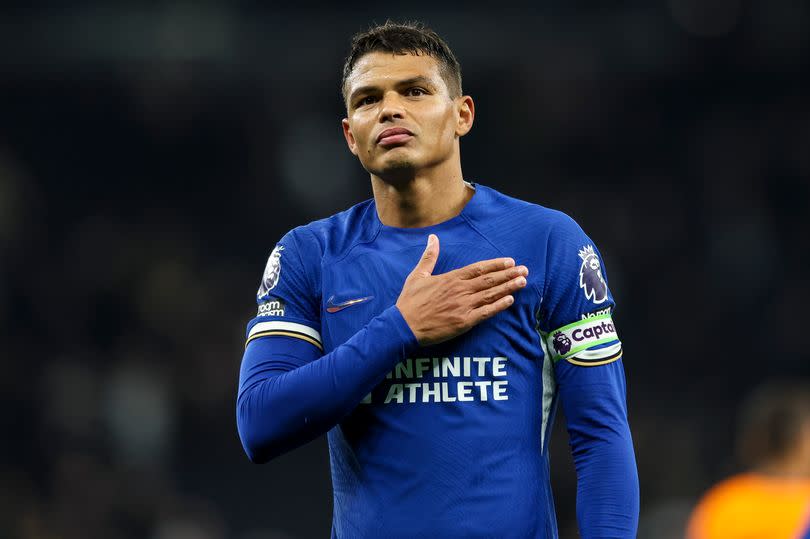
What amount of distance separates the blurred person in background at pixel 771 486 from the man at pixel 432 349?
6.55 feet

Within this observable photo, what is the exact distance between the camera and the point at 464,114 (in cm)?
321

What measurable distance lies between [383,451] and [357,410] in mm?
128

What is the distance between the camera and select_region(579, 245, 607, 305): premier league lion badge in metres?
2.90

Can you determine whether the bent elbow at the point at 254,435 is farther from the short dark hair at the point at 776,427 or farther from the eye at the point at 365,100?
the short dark hair at the point at 776,427

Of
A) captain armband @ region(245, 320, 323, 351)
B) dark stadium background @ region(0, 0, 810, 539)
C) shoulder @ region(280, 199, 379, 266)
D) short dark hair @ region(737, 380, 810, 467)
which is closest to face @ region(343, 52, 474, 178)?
shoulder @ region(280, 199, 379, 266)

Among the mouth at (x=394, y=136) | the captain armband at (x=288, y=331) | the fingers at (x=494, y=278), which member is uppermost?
the mouth at (x=394, y=136)

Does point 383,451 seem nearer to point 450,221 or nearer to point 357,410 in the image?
point 357,410

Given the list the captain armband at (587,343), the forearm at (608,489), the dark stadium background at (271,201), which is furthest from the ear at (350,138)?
the dark stadium background at (271,201)

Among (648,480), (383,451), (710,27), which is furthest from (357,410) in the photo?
Answer: (710,27)

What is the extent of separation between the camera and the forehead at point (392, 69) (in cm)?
304

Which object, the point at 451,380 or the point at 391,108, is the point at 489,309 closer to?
the point at 451,380

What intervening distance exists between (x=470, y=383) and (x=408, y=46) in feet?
2.89

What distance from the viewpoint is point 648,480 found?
8266 millimetres

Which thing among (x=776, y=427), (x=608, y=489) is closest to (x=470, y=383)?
(x=608, y=489)
